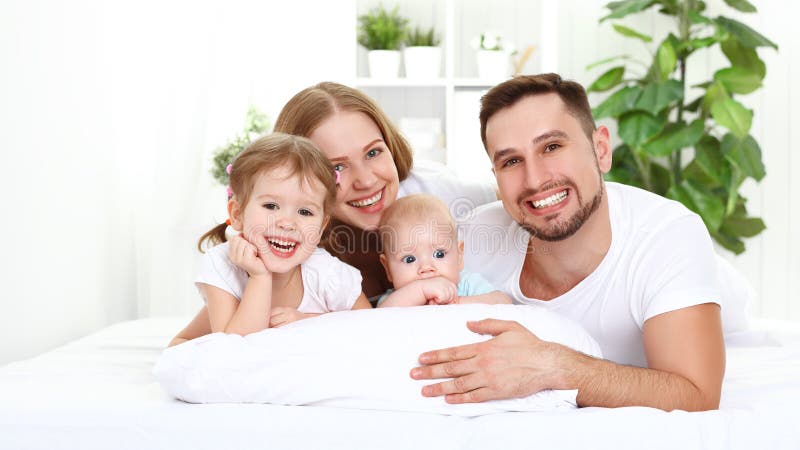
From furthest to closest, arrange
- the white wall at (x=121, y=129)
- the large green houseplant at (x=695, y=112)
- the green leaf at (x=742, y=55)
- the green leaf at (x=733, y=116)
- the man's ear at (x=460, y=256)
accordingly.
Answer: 1. the green leaf at (x=742, y=55)
2. the large green houseplant at (x=695, y=112)
3. the green leaf at (x=733, y=116)
4. the white wall at (x=121, y=129)
5. the man's ear at (x=460, y=256)

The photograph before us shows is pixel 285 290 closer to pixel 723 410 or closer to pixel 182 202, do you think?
pixel 723 410

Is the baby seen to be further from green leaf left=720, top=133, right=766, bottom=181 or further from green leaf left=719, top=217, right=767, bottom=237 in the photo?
green leaf left=719, top=217, right=767, bottom=237

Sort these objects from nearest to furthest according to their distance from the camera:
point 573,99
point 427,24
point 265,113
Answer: point 573,99, point 265,113, point 427,24

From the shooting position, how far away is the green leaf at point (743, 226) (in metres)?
4.32

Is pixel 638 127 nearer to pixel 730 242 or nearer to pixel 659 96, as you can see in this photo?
pixel 659 96

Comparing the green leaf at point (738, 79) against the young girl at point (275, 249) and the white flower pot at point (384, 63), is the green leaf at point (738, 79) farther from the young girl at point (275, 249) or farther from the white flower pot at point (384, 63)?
the young girl at point (275, 249)

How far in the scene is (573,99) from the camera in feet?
6.08

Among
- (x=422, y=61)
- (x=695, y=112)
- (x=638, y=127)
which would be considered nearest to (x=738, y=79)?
(x=695, y=112)

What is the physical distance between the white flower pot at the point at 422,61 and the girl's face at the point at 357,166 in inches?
85.5

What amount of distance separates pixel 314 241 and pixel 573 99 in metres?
0.68

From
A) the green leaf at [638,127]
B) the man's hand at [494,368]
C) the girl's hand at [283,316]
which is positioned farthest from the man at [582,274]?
the green leaf at [638,127]

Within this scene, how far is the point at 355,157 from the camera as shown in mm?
2129

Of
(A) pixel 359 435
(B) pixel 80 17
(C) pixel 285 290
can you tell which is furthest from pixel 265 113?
(A) pixel 359 435

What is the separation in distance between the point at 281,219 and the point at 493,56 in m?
2.84
